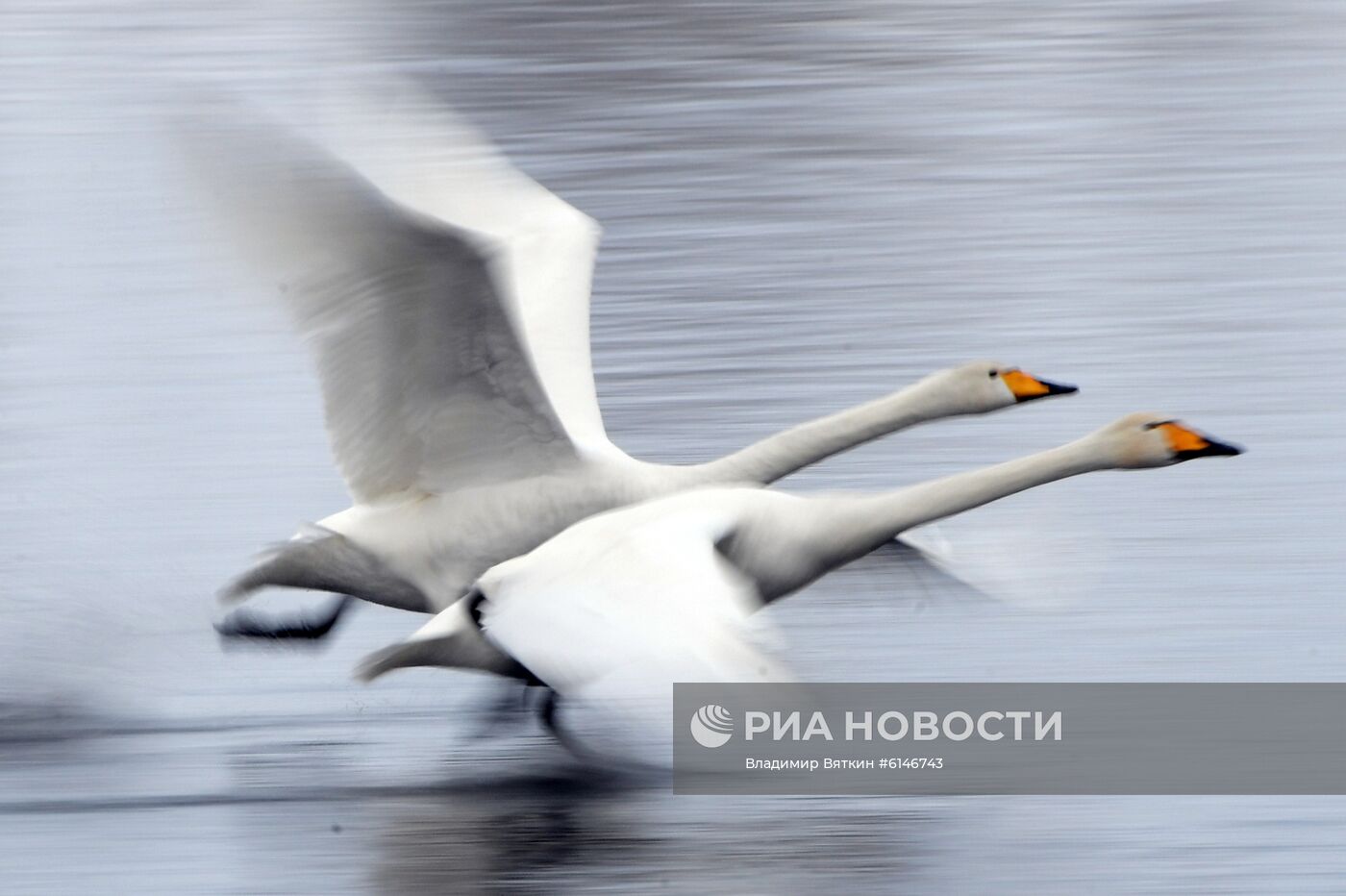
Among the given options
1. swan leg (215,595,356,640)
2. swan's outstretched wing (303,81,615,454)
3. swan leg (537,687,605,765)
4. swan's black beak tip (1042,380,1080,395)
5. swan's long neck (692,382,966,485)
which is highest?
swan's outstretched wing (303,81,615,454)

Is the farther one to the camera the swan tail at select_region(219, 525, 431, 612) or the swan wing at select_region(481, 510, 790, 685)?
the swan tail at select_region(219, 525, 431, 612)

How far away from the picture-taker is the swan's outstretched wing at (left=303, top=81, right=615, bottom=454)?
7316 millimetres

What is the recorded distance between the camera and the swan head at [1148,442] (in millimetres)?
6914

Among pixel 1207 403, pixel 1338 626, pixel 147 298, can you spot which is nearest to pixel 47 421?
pixel 147 298

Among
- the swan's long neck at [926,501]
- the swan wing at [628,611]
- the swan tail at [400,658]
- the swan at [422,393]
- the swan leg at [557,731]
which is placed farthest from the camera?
the swan at [422,393]

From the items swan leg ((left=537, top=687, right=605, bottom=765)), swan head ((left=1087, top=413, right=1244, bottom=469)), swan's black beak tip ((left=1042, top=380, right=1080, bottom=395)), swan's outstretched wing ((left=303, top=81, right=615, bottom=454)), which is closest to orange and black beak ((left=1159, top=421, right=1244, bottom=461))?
swan head ((left=1087, top=413, right=1244, bottom=469))

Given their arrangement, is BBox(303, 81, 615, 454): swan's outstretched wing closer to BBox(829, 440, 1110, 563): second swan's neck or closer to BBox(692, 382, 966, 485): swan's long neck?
BBox(692, 382, 966, 485): swan's long neck

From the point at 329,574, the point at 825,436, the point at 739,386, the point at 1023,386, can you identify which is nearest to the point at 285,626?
the point at 329,574

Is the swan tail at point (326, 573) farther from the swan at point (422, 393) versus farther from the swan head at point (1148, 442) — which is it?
the swan head at point (1148, 442)

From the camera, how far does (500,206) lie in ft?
26.8

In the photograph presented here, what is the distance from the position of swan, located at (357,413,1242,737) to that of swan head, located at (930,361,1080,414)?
28.2 inches

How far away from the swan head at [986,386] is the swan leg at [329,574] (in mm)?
1720

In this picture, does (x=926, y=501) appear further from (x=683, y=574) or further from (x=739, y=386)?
(x=739, y=386)

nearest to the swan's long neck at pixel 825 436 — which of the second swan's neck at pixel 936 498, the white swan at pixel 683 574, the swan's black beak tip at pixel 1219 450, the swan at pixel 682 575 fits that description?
the swan at pixel 682 575
